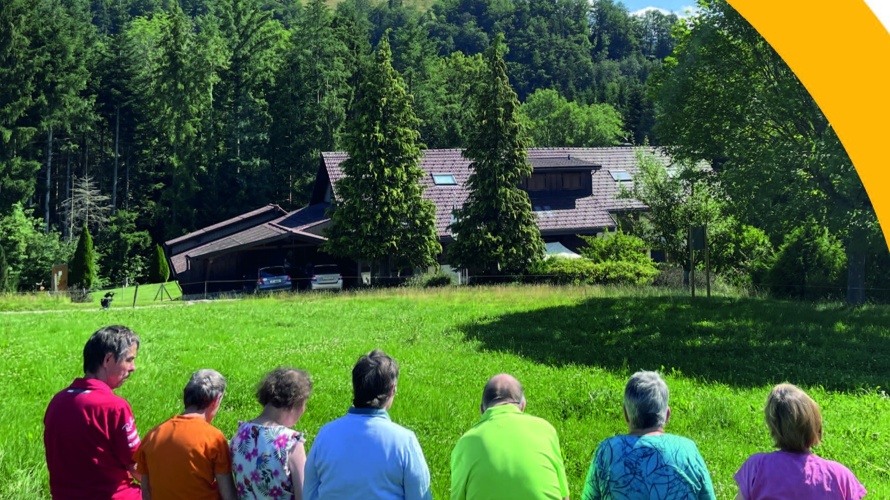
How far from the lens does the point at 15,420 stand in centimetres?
921

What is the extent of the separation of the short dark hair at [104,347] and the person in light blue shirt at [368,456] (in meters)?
1.34

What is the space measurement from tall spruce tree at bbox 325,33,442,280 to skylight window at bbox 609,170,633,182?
15.8 meters

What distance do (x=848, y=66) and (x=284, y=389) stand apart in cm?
354

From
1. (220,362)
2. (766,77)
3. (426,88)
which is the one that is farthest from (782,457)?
(426,88)

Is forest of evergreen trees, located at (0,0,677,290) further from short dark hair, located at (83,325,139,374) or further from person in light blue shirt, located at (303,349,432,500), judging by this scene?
person in light blue shirt, located at (303,349,432,500)

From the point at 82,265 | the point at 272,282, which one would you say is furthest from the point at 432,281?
the point at 82,265

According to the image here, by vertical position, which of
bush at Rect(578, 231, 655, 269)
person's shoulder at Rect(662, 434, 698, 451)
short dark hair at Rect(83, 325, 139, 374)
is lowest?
person's shoulder at Rect(662, 434, 698, 451)

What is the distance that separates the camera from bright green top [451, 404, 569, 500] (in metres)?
3.86

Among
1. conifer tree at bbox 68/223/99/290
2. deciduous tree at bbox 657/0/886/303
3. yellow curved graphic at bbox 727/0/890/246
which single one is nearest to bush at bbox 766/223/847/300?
deciduous tree at bbox 657/0/886/303

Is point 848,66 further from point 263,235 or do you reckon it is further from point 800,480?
point 263,235

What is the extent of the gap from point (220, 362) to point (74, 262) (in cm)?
3388

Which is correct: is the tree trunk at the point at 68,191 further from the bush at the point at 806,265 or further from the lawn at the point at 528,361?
the bush at the point at 806,265

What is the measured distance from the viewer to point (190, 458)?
421 cm

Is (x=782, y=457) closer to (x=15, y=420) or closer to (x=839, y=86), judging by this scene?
(x=839, y=86)
